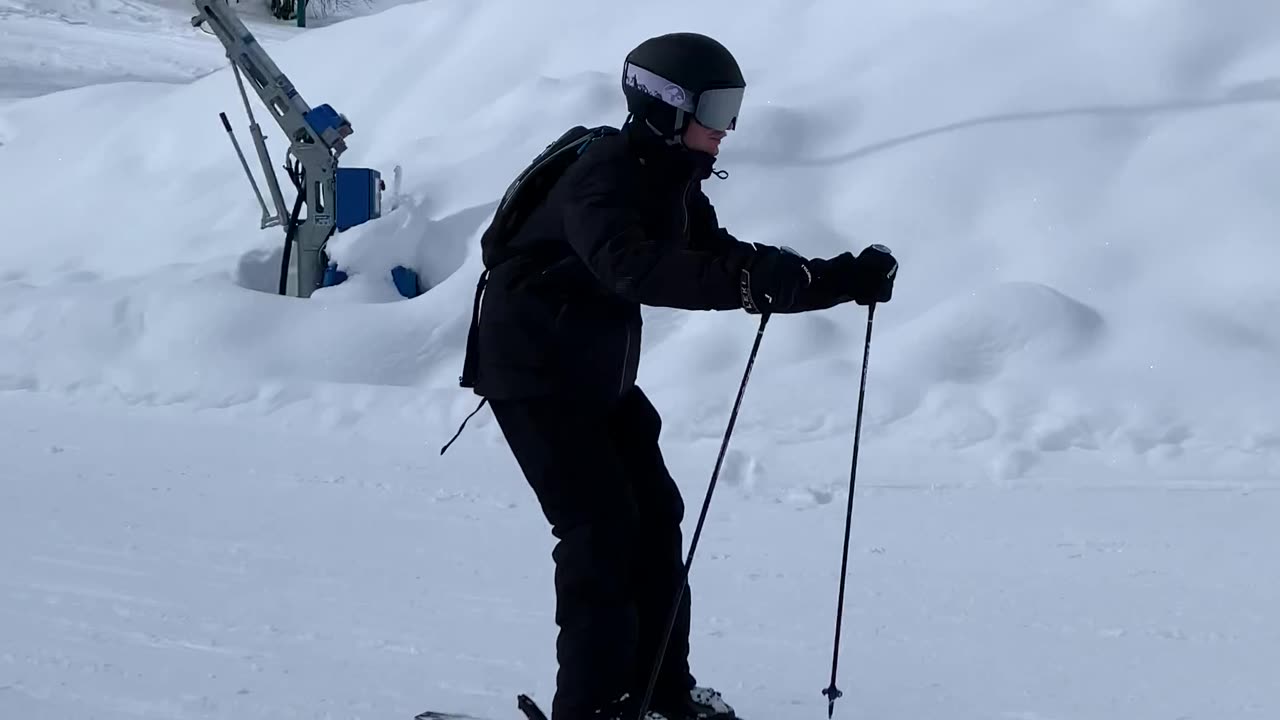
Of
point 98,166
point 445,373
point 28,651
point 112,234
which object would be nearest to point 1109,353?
point 445,373

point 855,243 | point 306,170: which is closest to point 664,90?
point 855,243

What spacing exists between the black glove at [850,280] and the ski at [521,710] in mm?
1105

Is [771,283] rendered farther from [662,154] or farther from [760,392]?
[760,392]

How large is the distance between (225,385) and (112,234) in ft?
15.8

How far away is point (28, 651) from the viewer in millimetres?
3744

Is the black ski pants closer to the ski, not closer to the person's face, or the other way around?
the ski

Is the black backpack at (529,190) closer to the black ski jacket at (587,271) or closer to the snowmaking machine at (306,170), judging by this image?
the black ski jacket at (587,271)

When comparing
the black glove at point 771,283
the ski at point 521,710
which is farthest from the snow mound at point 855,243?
the black glove at point 771,283

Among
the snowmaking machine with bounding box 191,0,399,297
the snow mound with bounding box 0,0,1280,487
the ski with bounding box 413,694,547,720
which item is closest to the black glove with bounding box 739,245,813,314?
the ski with bounding box 413,694,547,720

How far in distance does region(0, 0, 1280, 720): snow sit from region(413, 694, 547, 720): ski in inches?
4.0

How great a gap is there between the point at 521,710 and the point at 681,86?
54.7 inches

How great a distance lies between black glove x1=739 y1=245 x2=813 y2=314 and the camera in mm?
2561

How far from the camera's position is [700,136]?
2791mm

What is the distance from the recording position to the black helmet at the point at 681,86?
9.03ft
